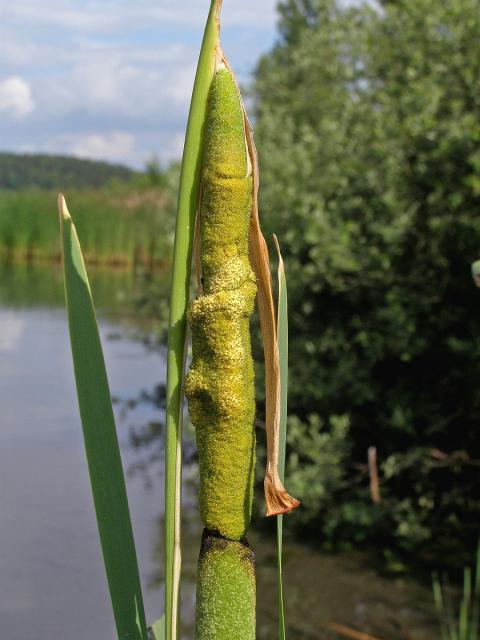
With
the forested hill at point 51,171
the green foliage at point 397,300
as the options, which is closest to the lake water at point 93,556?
the green foliage at point 397,300

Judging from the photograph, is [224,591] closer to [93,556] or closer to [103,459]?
[103,459]

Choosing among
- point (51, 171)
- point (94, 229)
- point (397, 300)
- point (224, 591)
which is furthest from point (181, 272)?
point (51, 171)

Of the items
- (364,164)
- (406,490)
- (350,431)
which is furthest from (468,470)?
(364,164)

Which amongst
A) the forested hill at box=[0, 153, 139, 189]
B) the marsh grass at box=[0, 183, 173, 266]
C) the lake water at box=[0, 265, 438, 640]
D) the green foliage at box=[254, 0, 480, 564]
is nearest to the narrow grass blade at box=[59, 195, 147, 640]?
the lake water at box=[0, 265, 438, 640]

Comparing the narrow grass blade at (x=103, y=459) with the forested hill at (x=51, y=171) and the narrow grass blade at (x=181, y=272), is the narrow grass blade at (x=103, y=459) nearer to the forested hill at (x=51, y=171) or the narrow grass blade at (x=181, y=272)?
the narrow grass blade at (x=181, y=272)

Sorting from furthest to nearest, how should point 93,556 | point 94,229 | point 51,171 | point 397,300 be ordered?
point 51,171 → point 94,229 → point 93,556 → point 397,300

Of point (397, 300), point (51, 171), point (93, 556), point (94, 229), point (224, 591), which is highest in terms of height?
point (51, 171)
